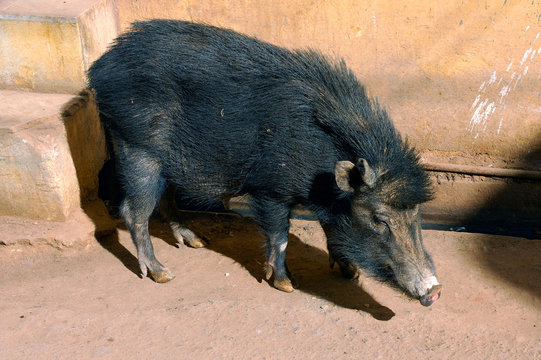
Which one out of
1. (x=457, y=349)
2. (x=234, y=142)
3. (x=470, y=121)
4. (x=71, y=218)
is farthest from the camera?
(x=470, y=121)

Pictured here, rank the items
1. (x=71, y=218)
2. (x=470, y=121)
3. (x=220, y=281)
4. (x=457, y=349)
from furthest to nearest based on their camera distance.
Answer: (x=470, y=121) → (x=71, y=218) → (x=220, y=281) → (x=457, y=349)

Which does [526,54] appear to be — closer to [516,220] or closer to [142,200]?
[516,220]

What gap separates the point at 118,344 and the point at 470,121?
3453mm

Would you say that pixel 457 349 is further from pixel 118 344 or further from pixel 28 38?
pixel 28 38

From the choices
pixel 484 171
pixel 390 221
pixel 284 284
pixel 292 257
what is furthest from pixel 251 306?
pixel 484 171

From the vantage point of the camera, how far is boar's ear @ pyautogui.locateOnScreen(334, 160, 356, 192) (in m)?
3.74

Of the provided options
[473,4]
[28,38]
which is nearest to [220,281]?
[28,38]

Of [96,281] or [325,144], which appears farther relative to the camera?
[96,281]

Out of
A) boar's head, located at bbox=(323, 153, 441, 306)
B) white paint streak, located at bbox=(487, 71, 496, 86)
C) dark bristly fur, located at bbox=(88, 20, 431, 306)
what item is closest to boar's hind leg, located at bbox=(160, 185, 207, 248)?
dark bristly fur, located at bbox=(88, 20, 431, 306)

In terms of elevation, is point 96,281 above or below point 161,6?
below

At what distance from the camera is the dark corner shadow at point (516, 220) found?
500 centimetres

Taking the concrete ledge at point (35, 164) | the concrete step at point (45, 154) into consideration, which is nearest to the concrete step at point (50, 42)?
the concrete step at point (45, 154)

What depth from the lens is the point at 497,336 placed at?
13.3 feet

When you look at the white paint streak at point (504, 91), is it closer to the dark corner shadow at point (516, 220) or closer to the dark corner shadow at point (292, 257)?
the dark corner shadow at point (516, 220)
